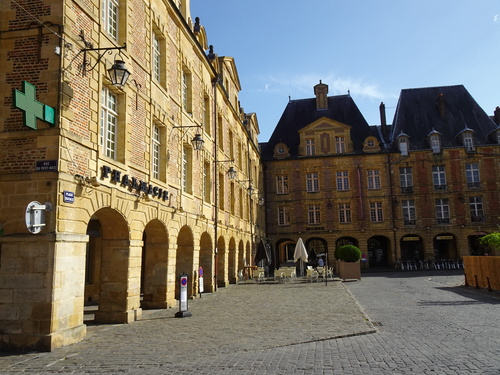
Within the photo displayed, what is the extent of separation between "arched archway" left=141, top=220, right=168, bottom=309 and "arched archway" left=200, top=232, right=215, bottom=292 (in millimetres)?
4778

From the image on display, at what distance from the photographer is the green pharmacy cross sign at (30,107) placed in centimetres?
711

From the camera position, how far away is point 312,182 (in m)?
36.8

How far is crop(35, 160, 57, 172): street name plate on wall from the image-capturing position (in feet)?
25.2

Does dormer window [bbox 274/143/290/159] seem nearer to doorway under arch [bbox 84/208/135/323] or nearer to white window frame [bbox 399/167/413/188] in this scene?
white window frame [bbox 399/167/413/188]

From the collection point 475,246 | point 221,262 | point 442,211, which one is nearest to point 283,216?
point 442,211

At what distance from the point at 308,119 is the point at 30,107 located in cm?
3407

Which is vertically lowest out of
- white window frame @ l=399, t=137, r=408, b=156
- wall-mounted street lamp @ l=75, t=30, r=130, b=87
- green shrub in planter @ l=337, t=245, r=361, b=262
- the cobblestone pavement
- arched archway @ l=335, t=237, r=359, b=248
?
the cobblestone pavement

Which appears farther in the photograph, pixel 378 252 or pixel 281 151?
pixel 378 252

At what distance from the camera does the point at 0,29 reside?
332 inches

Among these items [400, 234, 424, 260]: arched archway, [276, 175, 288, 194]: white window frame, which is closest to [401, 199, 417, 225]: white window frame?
[400, 234, 424, 260]: arched archway

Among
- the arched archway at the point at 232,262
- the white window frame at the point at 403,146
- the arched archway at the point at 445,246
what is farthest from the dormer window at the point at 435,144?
the arched archway at the point at 232,262

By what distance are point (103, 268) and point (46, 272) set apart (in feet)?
9.75

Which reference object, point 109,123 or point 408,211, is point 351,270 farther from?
point 109,123

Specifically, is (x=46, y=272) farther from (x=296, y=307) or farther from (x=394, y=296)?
(x=394, y=296)
